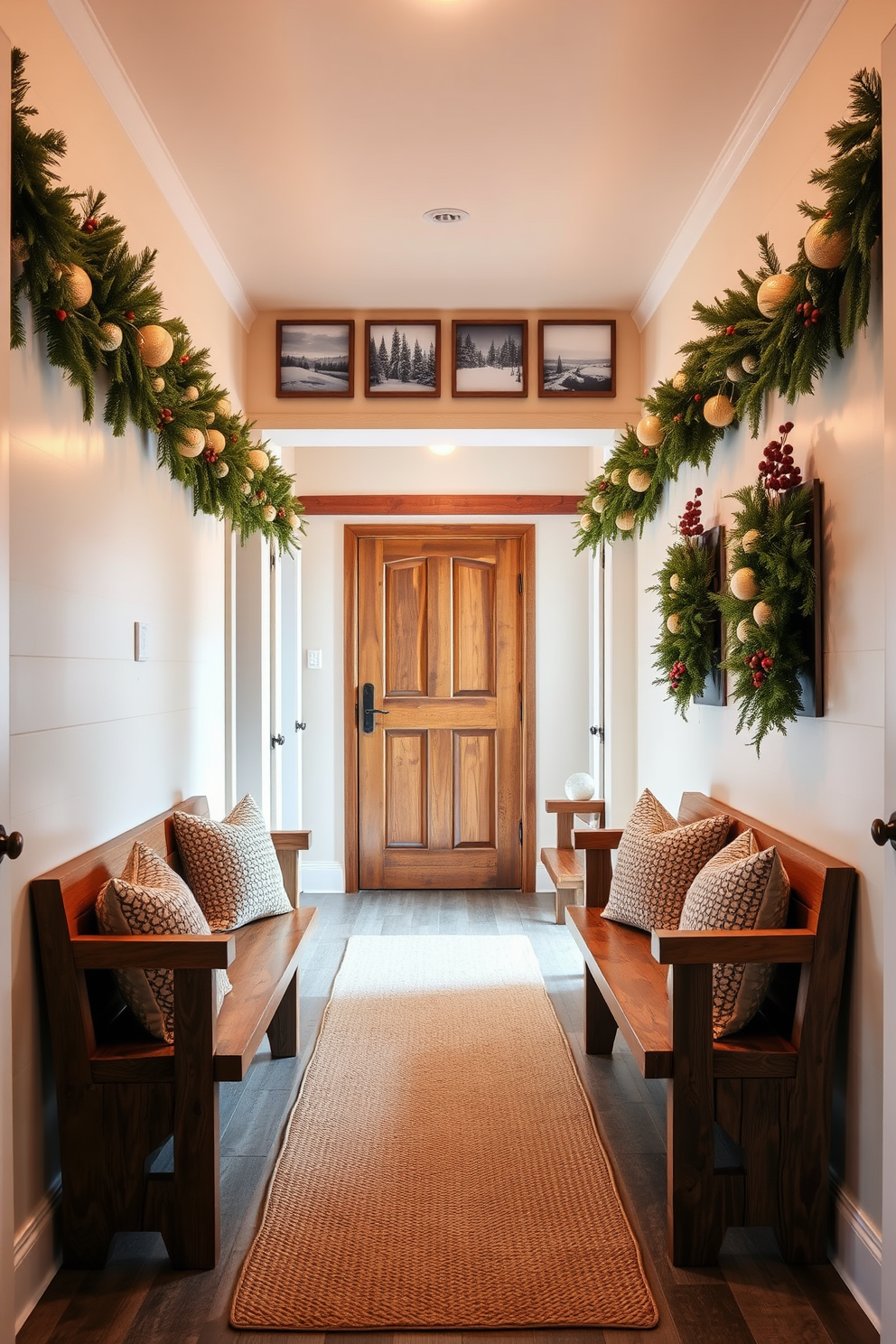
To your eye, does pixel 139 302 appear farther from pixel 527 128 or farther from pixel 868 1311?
pixel 868 1311

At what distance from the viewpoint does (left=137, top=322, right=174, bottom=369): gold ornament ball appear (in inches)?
89.9

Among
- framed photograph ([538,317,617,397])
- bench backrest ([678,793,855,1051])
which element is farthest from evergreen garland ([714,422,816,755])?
framed photograph ([538,317,617,397])

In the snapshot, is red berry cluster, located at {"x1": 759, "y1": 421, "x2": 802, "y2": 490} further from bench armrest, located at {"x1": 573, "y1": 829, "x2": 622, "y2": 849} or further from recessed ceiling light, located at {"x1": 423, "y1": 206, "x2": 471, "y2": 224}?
recessed ceiling light, located at {"x1": 423, "y1": 206, "x2": 471, "y2": 224}

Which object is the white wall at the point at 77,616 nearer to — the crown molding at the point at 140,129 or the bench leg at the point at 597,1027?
the crown molding at the point at 140,129

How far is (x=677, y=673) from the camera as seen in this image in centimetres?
300

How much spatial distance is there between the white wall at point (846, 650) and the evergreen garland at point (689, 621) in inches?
12.7

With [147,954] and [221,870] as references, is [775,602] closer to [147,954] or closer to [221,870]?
[147,954]

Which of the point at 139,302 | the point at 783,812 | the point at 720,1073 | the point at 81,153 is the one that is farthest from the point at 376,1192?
the point at 81,153

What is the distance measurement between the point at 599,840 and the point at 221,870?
1178 millimetres

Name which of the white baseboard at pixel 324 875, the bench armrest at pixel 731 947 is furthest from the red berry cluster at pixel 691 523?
the white baseboard at pixel 324 875

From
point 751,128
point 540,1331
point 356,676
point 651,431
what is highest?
point 751,128

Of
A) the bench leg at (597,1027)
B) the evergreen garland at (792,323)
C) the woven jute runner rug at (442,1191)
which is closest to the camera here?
the evergreen garland at (792,323)

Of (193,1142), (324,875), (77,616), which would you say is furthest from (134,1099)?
(324,875)

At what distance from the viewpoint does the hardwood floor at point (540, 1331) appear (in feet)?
5.86
